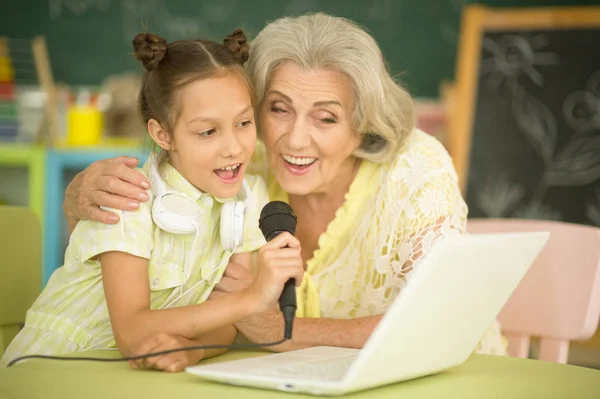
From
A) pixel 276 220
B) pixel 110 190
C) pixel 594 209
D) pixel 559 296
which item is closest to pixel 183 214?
pixel 110 190

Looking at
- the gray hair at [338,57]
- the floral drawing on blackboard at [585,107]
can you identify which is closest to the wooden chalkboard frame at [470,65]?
the floral drawing on blackboard at [585,107]

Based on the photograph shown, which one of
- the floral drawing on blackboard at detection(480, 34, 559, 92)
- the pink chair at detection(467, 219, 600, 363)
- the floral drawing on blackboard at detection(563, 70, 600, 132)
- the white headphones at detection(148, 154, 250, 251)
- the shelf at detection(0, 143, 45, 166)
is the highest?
the floral drawing on blackboard at detection(480, 34, 559, 92)

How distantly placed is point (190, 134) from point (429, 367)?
23.8 inches

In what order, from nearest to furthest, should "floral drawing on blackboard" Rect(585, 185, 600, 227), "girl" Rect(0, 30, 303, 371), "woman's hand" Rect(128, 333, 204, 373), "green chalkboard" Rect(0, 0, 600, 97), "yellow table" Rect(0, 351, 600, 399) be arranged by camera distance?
1. "yellow table" Rect(0, 351, 600, 399)
2. "woman's hand" Rect(128, 333, 204, 373)
3. "girl" Rect(0, 30, 303, 371)
4. "floral drawing on blackboard" Rect(585, 185, 600, 227)
5. "green chalkboard" Rect(0, 0, 600, 97)

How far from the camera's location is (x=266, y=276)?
3.70 feet

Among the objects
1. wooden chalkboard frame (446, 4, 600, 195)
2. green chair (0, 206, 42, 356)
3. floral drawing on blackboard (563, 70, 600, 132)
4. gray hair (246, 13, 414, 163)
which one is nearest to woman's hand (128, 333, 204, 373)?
green chair (0, 206, 42, 356)

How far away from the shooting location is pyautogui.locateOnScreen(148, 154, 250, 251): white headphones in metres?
1.39

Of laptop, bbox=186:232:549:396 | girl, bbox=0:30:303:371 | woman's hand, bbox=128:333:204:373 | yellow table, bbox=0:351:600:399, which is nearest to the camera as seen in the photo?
laptop, bbox=186:232:549:396

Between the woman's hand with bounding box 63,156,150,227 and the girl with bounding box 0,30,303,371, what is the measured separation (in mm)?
17

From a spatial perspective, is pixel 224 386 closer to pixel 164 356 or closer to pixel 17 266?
pixel 164 356

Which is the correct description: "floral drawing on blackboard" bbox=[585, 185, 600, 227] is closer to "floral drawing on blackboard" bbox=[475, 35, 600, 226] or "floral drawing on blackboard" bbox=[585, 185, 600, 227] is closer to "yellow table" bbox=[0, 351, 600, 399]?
"floral drawing on blackboard" bbox=[475, 35, 600, 226]

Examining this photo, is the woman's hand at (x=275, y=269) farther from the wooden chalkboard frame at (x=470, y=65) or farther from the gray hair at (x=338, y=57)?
the wooden chalkboard frame at (x=470, y=65)

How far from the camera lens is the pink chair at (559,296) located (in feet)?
5.90

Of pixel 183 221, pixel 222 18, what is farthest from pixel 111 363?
pixel 222 18
